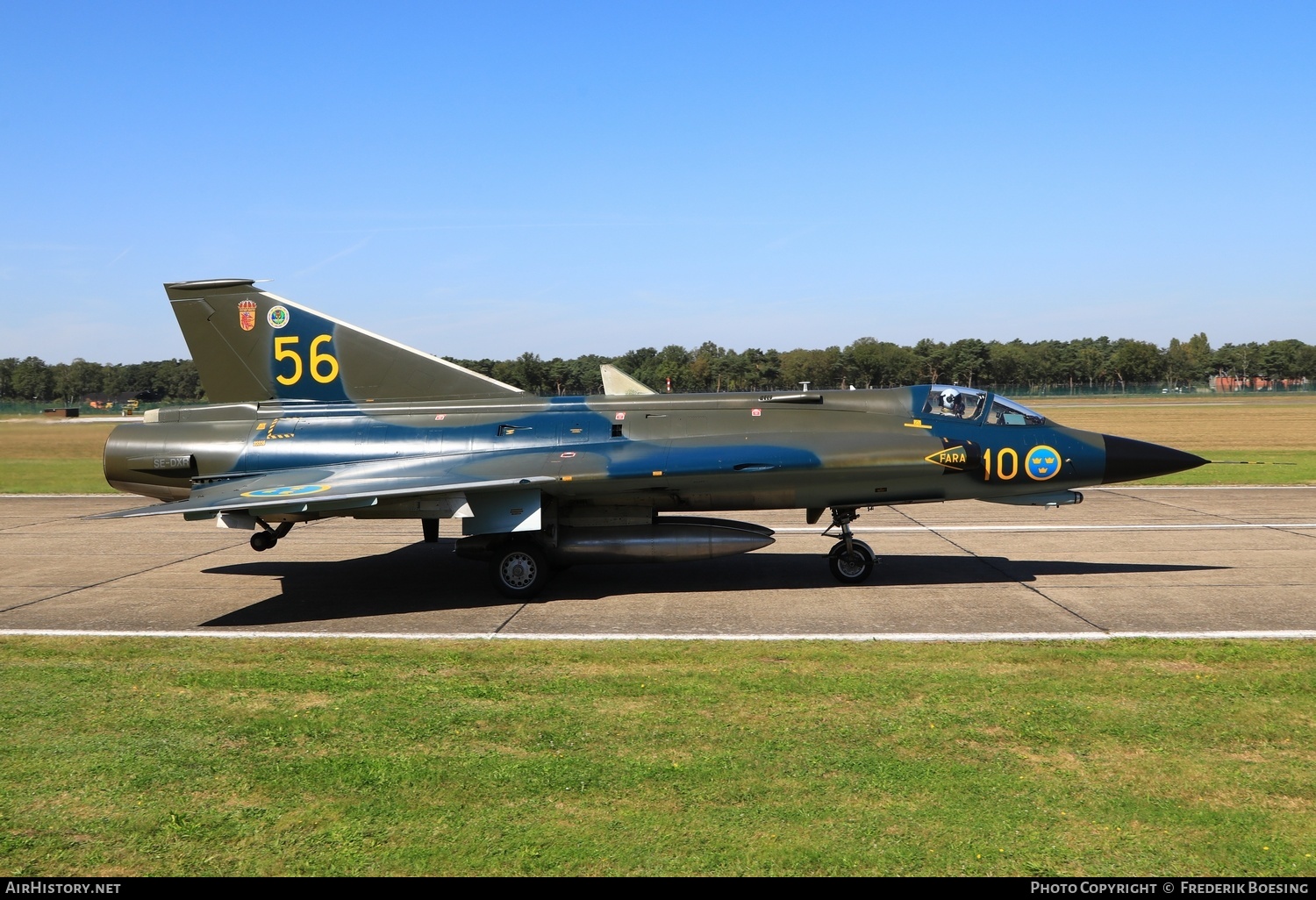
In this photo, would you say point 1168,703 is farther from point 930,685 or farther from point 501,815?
point 501,815

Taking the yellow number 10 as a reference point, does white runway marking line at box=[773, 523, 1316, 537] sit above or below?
below

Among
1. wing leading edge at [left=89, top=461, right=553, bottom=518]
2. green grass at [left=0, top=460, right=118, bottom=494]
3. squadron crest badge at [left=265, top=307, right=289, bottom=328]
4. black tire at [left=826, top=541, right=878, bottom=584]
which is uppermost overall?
squadron crest badge at [left=265, top=307, right=289, bottom=328]

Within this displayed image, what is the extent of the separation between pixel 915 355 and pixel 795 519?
292 feet

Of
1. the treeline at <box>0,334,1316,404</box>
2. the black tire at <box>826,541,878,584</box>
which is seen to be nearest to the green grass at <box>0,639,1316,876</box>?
the black tire at <box>826,541,878,584</box>

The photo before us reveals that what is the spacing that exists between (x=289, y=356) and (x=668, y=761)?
10.7 metres

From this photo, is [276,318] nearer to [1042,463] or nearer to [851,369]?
[1042,463]

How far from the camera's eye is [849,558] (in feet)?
46.9

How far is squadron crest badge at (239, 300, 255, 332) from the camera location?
49.6 feet

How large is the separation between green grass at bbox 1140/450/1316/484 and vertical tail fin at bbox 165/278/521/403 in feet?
59.2

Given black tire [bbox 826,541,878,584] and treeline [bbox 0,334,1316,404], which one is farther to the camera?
treeline [bbox 0,334,1316,404]

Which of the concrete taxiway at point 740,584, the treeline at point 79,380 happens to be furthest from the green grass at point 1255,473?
the treeline at point 79,380

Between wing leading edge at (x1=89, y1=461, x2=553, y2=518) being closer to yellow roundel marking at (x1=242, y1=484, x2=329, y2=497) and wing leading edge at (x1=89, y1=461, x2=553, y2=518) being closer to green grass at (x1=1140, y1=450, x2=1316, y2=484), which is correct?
yellow roundel marking at (x1=242, y1=484, x2=329, y2=497)

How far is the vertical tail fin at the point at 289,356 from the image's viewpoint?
1516 cm

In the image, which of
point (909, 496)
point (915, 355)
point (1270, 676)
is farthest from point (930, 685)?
point (915, 355)
